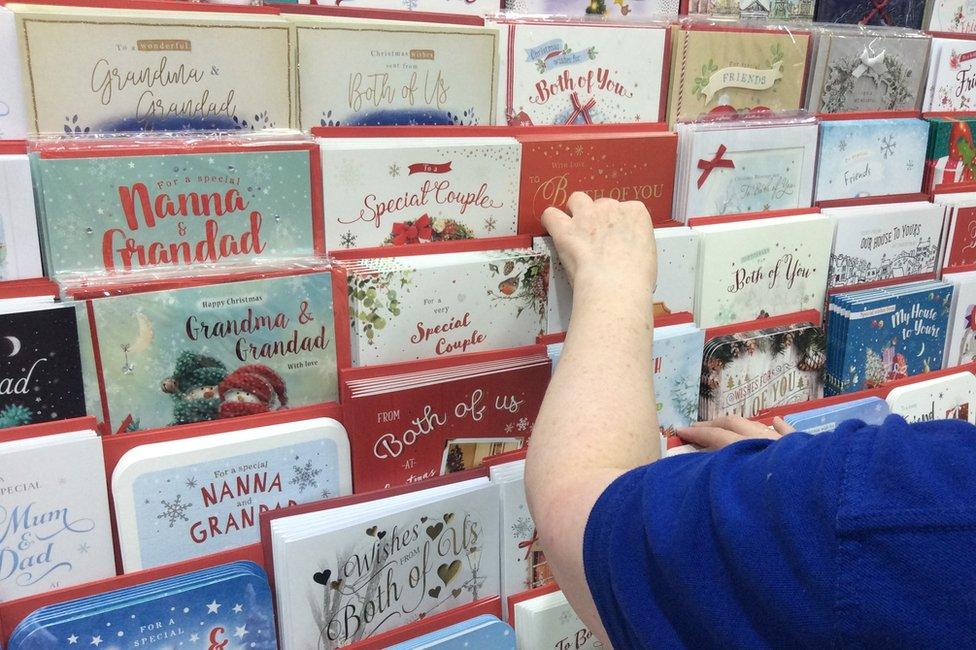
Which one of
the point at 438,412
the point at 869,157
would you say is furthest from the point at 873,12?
the point at 438,412

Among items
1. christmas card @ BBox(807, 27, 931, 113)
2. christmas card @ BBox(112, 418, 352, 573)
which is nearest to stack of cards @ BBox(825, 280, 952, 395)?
christmas card @ BBox(807, 27, 931, 113)

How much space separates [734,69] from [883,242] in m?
0.51

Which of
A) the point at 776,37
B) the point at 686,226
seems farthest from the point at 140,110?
the point at 776,37

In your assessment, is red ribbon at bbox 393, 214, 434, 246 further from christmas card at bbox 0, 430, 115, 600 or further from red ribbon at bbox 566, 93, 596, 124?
christmas card at bbox 0, 430, 115, 600

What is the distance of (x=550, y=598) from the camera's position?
123 centimetres

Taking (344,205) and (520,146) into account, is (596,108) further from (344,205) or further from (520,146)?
(344,205)

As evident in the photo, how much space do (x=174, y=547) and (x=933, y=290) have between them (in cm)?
153

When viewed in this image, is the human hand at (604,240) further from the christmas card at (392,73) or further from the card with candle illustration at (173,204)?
the card with candle illustration at (173,204)

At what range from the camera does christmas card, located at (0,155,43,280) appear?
91 centimetres

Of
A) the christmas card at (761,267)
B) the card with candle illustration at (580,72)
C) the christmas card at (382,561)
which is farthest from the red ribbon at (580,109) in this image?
the christmas card at (382,561)

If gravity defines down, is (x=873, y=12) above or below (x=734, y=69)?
above

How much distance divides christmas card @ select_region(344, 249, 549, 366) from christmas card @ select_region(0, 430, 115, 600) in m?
0.38

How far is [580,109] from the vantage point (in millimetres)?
1273

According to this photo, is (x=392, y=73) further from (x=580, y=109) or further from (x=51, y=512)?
(x=51, y=512)
